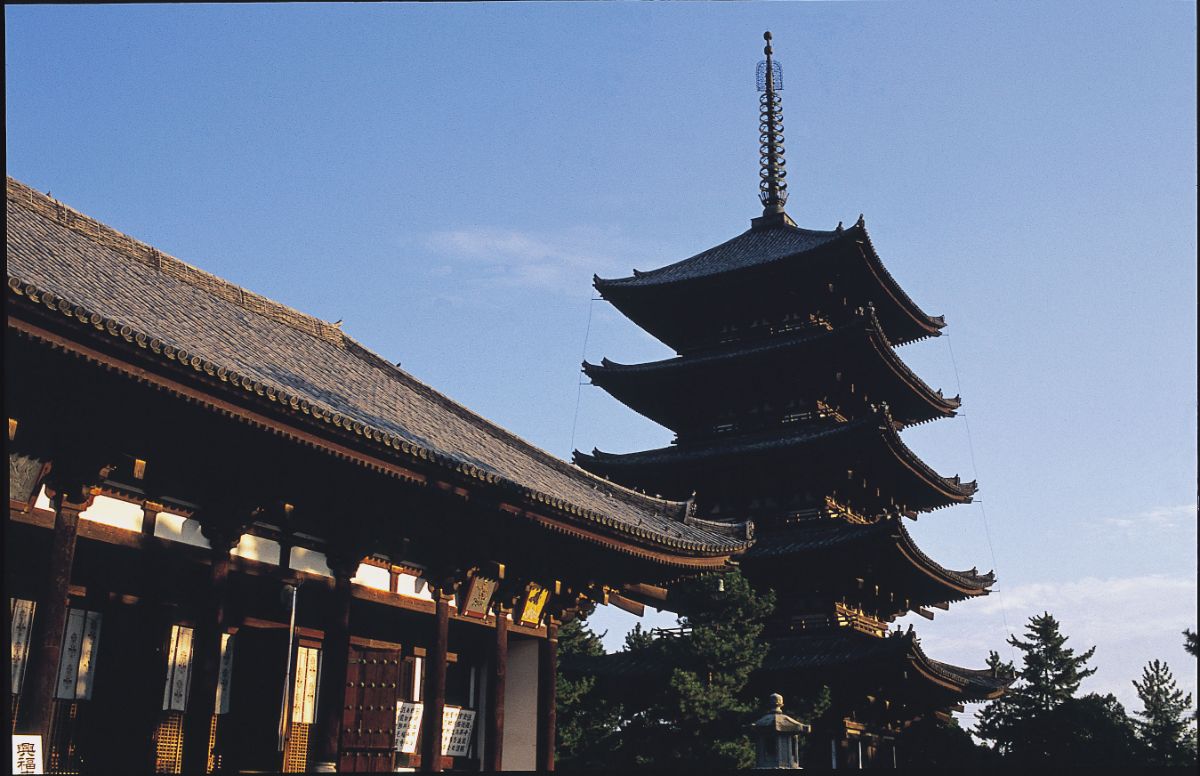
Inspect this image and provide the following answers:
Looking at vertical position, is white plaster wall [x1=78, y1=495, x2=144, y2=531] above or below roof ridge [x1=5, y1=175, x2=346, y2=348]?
below

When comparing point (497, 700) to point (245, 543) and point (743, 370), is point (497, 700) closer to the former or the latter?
point (245, 543)

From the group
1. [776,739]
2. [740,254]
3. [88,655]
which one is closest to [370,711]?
[88,655]

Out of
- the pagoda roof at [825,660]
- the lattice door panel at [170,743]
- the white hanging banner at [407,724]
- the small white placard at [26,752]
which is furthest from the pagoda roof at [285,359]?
the pagoda roof at [825,660]

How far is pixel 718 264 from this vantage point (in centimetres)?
3619

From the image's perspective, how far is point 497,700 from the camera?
692 inches

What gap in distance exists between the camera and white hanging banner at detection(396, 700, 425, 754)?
16453mm

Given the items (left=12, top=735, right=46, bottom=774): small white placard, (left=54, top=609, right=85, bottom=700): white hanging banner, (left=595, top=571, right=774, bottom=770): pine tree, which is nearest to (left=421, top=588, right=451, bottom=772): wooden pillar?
(left=54, top=609, right=85, bottom=700): white hanging banner

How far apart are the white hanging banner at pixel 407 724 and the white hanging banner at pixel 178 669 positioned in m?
3.48

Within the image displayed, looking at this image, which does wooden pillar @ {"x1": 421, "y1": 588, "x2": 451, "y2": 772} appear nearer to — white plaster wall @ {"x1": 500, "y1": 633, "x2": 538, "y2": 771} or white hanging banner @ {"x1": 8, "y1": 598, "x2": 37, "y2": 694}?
white plaster wall @ {"x1": 500, "y1": 633, "x2": 538, "y2": 771}

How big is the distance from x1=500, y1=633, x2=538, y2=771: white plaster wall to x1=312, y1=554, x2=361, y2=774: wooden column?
14.0 ft

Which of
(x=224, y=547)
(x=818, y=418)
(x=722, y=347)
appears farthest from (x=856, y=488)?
(x=224, y=547)

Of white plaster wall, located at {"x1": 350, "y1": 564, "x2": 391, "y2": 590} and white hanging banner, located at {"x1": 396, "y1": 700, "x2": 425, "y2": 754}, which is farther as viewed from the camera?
white hanging banner, located at {"x1": 396, "y1": 700, "x2": 425, "y2": 754}

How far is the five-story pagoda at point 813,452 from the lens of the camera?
96.2 ft

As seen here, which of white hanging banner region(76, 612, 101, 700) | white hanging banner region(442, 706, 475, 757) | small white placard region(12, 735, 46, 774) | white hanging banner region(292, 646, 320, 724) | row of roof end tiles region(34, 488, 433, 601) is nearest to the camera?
small white placard region(12, 735, 46, 774)
